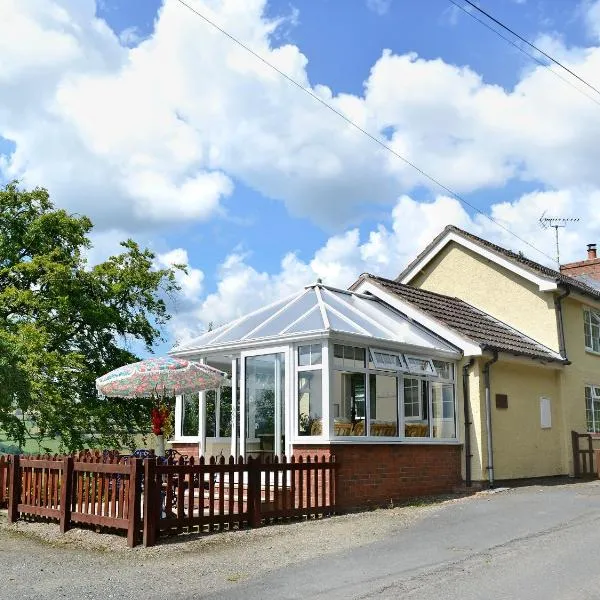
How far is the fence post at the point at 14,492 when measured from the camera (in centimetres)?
1207

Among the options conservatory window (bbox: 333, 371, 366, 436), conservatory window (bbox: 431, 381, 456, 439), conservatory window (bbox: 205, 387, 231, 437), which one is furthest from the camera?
conservatory window (bbox: 205, 387, 231, 437)

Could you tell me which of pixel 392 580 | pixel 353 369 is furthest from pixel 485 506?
pixel 392 580

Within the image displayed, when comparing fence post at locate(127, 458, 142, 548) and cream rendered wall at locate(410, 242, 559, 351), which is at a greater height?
cream rendered wall at locate(410, 242, 559, 351)

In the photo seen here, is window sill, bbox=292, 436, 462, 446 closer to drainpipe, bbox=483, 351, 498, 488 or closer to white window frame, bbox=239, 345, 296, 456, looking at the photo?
white window frame, bbox=239, 345, 296, 456

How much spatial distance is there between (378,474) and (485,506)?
78.5 inches

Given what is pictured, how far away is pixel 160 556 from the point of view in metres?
9.05

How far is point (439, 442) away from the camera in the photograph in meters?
15.5

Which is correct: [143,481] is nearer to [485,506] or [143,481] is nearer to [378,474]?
[378,474]

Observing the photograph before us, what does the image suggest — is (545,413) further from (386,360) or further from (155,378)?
(155,378)

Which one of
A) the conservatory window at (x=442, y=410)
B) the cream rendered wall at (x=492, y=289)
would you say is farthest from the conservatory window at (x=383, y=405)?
the cream rendered wall at (x=492, y=289)

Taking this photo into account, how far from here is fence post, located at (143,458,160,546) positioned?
9.62 metres

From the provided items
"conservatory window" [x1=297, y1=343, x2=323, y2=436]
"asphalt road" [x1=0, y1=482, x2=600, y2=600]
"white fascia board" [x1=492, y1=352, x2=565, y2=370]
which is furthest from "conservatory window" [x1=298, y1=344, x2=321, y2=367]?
"white fascia board" [x1=492, y1=352, x2=565, y2=370]

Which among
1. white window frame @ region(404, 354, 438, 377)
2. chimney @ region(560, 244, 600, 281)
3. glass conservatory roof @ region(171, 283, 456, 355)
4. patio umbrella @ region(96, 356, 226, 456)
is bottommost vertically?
patio umbrella @ region(96, 356, 226, 456)

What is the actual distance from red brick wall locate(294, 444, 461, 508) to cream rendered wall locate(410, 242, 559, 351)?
5165 mm
